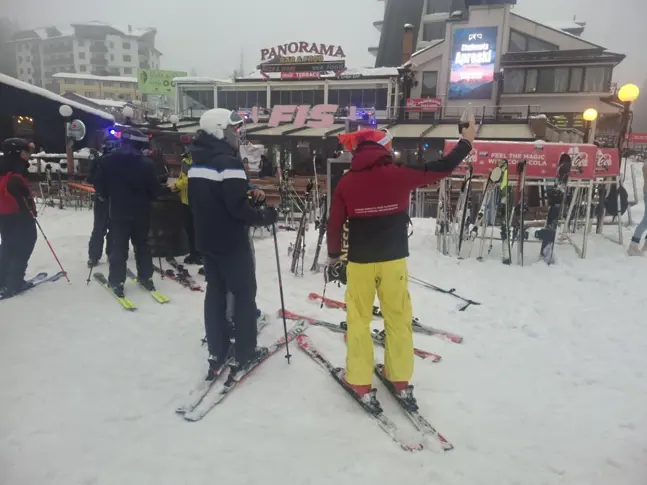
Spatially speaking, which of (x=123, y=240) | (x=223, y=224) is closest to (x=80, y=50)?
(x=223, y=224)

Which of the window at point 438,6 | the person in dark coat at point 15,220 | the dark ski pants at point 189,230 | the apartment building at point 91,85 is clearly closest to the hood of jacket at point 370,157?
the apartment building at point 91,85

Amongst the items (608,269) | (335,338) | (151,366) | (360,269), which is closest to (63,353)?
(151,366)

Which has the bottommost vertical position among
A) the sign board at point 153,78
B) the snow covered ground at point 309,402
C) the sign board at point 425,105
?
the snow covered ground at point 309,402

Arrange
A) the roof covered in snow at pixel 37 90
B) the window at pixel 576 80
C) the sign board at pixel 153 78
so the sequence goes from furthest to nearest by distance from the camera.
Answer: the window at pixel 576 80, the sign board at pixel 153 78, the roof covered in snow at pixel 37 90

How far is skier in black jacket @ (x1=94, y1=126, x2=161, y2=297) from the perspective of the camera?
4.33 meters

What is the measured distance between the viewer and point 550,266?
Answer: 6.03 metres

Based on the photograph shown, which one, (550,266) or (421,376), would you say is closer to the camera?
(421,376)

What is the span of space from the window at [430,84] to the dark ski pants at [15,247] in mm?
22940

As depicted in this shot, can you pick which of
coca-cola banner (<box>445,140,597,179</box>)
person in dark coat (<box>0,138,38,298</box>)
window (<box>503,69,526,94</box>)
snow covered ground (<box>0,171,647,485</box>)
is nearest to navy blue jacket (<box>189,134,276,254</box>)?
snow covered ground (<box>0,171,647,485</box>)

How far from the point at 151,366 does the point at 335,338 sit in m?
1.53

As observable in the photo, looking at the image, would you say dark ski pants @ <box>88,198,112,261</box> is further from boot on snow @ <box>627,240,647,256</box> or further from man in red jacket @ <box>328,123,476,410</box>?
boot on snow @ <box>627,240,647,256</box>

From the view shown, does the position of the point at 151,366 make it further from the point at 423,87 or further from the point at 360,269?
the point at 423,87

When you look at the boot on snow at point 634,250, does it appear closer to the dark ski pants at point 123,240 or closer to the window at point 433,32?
the dark ski pants at point 123,240

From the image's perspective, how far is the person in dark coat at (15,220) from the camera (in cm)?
400
